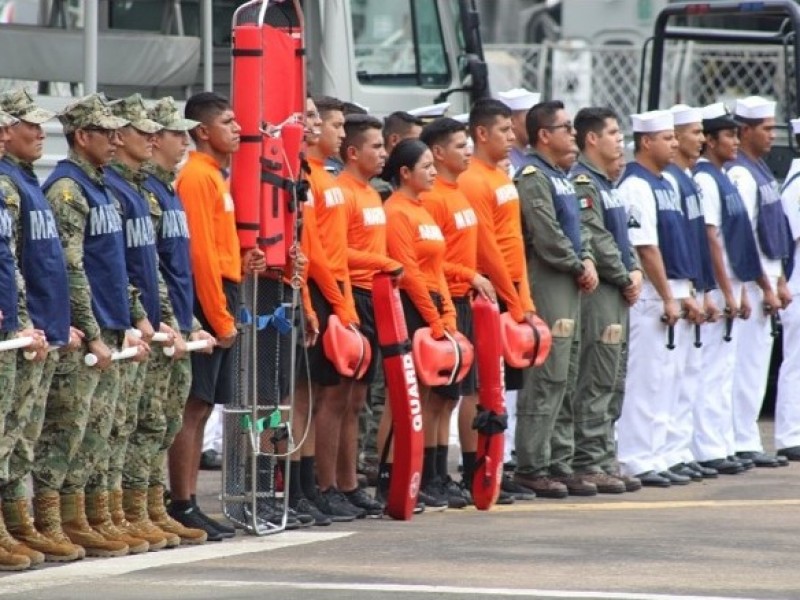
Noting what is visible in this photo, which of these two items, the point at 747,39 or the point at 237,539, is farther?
the point at 747,39

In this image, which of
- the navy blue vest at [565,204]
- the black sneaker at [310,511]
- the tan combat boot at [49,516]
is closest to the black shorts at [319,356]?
the black sneaker at [310,511]

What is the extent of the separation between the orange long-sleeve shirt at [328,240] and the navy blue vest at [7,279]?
8.34ft

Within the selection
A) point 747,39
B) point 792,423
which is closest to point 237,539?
point 792,423

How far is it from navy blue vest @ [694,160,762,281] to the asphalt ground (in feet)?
8.57

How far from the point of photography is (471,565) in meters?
11.2

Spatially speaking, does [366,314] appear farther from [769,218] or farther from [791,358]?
[791,358]

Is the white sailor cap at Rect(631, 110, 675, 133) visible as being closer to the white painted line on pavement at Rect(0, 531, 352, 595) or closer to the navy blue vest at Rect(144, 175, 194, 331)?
the white painted line on pavement at Rect(0, 531, 352, 595)

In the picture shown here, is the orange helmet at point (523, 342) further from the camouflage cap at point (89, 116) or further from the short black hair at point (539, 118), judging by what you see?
the camouflage cap at point (89, 116)

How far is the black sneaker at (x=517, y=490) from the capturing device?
14.4 metres

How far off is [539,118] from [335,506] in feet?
9.40

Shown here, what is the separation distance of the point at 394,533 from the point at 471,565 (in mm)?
1310

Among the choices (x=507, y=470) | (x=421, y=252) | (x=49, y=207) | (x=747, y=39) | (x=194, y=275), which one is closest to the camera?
(x=49, y=207)

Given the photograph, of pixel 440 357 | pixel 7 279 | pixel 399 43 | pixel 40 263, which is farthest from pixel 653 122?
pixel 7 279

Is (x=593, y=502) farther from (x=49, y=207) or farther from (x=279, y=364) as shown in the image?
(x=49, y=207)
